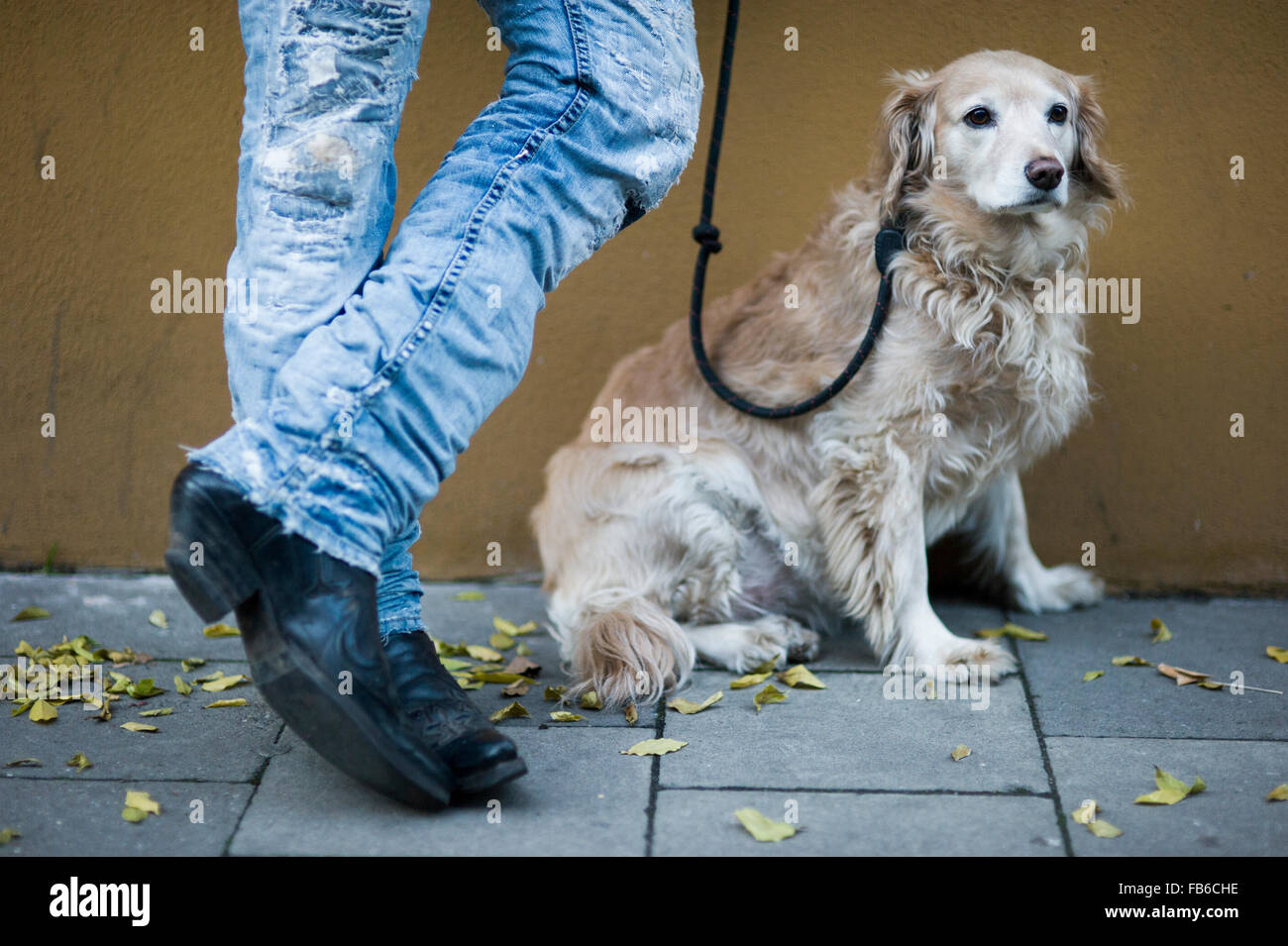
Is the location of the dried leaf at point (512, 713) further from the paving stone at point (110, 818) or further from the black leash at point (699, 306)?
the black leash at point (699, 306)

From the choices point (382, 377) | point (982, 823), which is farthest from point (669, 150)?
point (982, 823)

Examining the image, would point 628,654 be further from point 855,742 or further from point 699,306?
point 699,306

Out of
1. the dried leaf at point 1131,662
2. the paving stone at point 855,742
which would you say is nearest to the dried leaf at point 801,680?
the paving stone at point 855,742

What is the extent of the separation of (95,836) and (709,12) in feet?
8.09

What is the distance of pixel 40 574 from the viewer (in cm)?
349

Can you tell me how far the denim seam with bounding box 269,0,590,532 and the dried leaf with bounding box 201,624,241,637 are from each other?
142 centimetres

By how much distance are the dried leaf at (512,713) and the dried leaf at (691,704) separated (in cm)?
32

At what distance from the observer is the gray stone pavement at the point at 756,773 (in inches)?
78.0

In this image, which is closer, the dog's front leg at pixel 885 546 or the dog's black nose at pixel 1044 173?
the dog's black nose at pixel 1044 173

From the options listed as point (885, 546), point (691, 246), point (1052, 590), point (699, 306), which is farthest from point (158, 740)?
point (1052, 590)

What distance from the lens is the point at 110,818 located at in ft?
6.75
